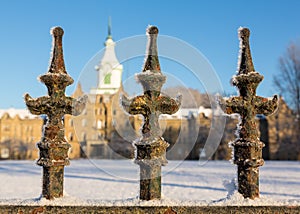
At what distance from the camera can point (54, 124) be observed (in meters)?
3.34

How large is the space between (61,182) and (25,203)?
1.17ft

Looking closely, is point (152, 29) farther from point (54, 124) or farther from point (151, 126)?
point (54, 124)

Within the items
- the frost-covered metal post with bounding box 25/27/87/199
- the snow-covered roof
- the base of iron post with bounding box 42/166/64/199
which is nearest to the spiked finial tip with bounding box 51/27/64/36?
the frost-covered metal post with bounding box 25/27/87/199

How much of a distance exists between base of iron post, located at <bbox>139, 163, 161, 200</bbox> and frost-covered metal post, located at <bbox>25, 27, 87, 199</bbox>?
0.73 metres

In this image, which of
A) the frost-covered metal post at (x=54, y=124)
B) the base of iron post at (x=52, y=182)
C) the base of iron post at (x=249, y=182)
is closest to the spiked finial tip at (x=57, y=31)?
the frost-covered metal post at (x=54, y=124)

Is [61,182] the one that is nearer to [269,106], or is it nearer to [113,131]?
[269,106]

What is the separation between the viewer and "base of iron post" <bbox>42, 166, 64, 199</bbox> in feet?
10.8

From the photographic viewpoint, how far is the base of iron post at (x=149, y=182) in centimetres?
321

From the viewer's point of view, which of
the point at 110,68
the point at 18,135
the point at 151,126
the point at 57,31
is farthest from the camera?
the point at 18,135

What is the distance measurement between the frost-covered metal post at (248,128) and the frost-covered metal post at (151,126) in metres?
0.59

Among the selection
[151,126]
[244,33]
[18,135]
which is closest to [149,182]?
[151,126]

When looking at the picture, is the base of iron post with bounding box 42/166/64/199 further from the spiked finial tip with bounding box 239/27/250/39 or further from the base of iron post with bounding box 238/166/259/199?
the spiked finial tip with bounding box 239/27/250/39

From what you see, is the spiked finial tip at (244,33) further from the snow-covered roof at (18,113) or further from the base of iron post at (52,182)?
the snow-covered roof at (18,113)

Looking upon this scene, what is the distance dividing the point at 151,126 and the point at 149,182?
0.51 m
